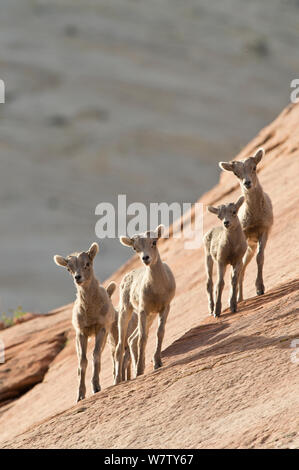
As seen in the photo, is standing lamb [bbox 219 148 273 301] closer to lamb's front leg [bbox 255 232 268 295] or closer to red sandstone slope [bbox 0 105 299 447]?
lamb's front leg [bbox 255 232 268 295]

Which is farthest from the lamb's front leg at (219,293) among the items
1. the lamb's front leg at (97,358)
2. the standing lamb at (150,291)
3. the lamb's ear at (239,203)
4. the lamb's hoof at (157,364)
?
the lamb's front leg at (97,358)

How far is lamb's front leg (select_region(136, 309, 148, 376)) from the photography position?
11.0 meters

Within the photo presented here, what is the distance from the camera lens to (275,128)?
2105 cm

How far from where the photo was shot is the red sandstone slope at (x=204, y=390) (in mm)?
8141

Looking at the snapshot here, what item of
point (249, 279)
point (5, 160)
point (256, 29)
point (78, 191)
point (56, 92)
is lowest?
point (249, 279)

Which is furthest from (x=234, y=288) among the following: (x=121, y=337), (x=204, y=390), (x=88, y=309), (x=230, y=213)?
(x=204, y=390)

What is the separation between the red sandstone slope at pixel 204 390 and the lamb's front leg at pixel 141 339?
30 centimetres

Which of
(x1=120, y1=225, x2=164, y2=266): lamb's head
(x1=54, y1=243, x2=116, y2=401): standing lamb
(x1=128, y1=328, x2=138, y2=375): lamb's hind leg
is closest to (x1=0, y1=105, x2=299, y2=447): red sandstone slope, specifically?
(x1=128, y1=328, x2=138, y2=375): lamb's hind leg

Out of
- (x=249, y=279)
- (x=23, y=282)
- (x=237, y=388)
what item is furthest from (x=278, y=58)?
(x=237, y=388)

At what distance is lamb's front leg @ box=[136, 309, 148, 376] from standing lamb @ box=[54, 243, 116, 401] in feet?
1.67

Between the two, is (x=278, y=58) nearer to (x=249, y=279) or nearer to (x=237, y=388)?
(x=249, y=279)

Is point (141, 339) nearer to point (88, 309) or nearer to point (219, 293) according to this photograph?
point (88, 309)

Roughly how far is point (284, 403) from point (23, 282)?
126 ft

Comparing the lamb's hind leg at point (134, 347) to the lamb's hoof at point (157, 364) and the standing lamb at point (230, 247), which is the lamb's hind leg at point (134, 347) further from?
the standing lamb at point (230, 247)
